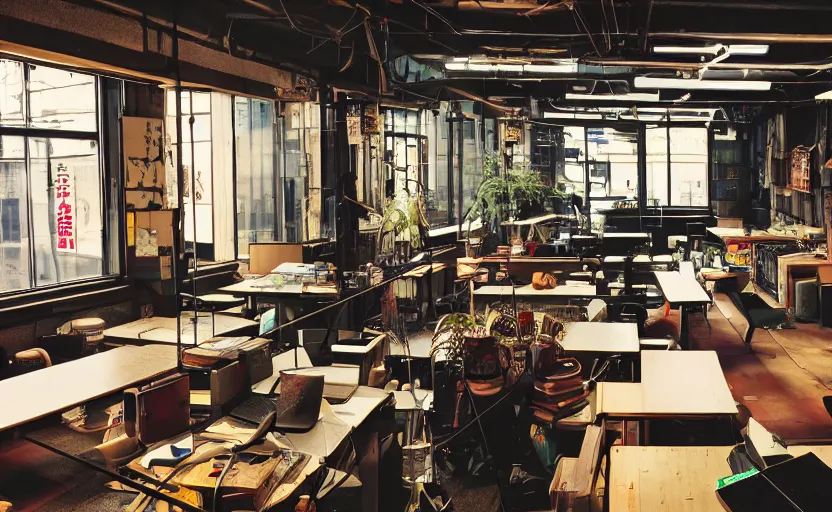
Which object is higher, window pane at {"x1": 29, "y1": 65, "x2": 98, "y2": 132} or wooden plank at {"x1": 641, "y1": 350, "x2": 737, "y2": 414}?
window pane at {"x1": 29, "y1": 65, "x2": 98, "y2": 132}

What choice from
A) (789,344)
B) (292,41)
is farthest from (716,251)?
(292,41)

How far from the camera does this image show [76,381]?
10.7 feet

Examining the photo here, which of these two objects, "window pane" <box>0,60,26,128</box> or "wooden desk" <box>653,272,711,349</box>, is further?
"wooden desk" <box>653,272,711,349</box>

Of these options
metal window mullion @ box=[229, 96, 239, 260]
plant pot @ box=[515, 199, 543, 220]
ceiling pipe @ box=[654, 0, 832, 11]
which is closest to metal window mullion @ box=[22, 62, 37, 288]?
metal window mullion @ box=[229, 96, 239, 260]

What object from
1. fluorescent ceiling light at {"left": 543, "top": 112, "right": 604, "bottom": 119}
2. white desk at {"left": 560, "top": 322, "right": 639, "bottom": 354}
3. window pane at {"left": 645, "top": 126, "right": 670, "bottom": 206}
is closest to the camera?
white desk at {"left": 560, "top": 322, "right": 639, "bottom": 354}

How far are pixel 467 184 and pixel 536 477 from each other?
750 centimetres

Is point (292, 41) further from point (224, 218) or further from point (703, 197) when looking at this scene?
point (703, 197)

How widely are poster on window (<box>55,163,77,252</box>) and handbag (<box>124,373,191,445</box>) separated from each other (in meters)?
3.00

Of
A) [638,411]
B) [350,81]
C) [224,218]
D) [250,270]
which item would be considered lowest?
[638,411]

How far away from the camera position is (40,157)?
559 centimetres

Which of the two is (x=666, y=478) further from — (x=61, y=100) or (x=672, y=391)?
(x=61, y=100)

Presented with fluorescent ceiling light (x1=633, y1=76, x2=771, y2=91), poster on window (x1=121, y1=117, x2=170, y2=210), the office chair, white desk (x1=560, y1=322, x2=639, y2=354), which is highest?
fluorescent ceiling light (x1=633, y1=76, x2=771, y2=91)

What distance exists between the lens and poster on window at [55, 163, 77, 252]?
5.61 metres

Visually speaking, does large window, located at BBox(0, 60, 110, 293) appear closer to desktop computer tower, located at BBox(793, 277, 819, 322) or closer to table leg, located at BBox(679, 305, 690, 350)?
table leg, located at BBox(679, 305, 690, 350)
